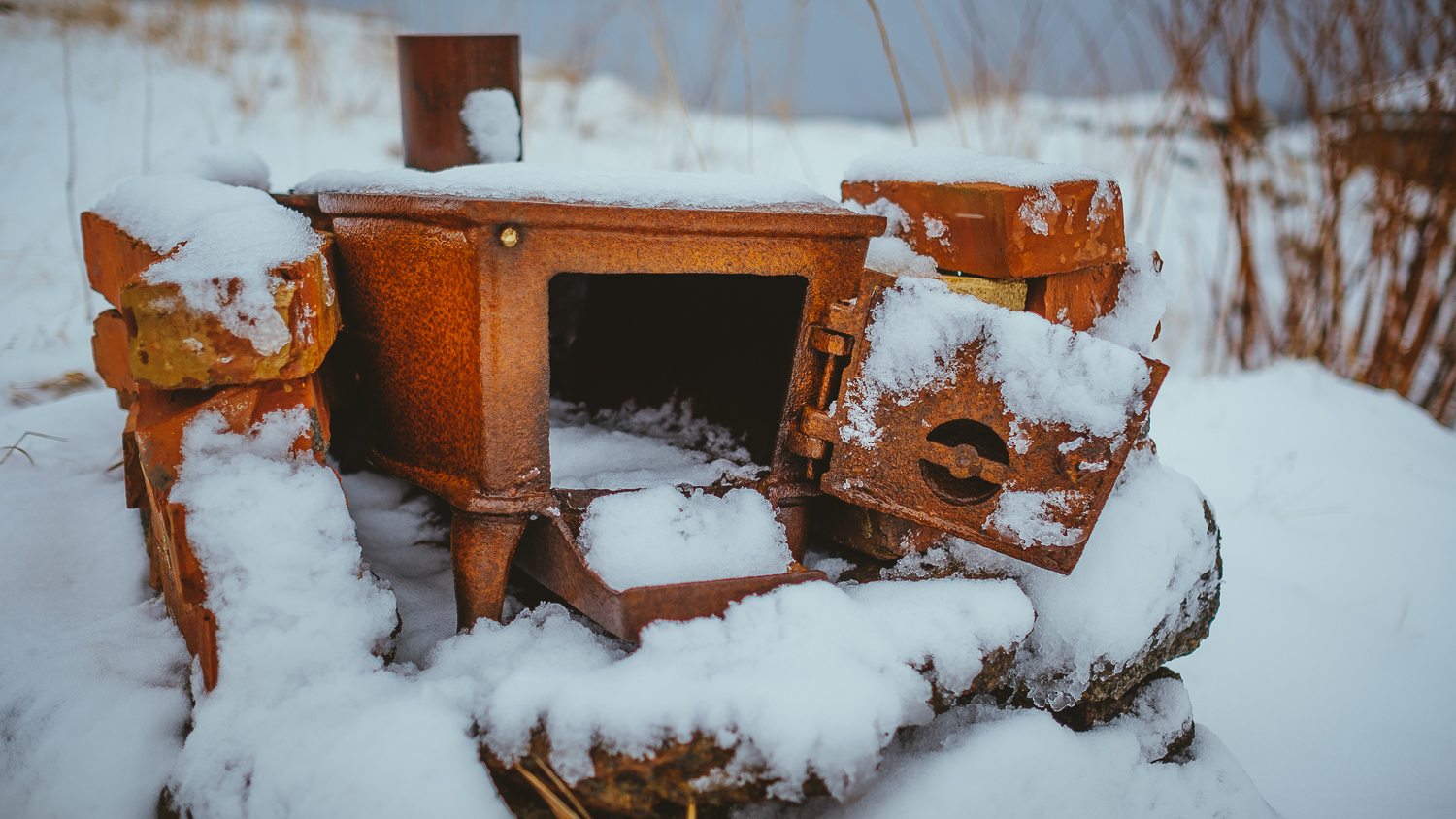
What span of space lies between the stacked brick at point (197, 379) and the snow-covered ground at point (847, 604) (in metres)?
0.19

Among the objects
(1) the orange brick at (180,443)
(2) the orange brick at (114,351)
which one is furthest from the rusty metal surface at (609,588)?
(2) the orange brick at (114,351)

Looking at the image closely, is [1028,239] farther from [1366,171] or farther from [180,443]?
[1366,171]

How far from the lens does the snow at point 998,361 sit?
1194mm

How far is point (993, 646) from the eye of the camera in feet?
4.05

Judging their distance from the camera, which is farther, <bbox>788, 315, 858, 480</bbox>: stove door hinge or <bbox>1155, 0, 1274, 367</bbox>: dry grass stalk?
<bbox>1155, 0, 1274, 367</bbox>: dry grass stalk

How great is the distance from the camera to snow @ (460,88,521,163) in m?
1.99

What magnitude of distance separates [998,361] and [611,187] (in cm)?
66

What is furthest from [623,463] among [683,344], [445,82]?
[445,82]

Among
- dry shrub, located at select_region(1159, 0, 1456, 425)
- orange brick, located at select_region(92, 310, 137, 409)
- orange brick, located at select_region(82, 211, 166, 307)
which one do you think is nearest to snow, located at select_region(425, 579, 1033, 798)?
orange brick, located at select_region(82, 211, 166, 307)

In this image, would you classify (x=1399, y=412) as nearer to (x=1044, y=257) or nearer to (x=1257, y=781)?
(x=1257, y=781)

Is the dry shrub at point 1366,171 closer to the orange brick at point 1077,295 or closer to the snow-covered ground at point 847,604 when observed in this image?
the snow-covered ground at point 847,604

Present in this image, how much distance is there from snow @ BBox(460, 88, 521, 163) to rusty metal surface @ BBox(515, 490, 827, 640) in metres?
1.11

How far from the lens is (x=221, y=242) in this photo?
4.07 ft

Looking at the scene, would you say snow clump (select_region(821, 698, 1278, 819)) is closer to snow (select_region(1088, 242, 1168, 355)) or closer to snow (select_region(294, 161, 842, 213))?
snow (select_region(1088, 242, 1168, 355))
